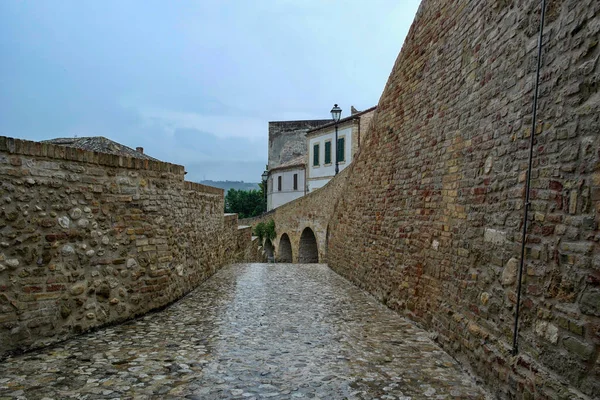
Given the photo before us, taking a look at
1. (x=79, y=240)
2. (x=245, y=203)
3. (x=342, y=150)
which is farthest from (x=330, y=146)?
(x=79, y=240)

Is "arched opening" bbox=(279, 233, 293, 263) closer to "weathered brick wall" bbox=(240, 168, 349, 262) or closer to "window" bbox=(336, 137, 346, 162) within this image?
"weathered brick wall" bbox=(240, 168, 349, 262)

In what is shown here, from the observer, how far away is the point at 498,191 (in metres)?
3.73

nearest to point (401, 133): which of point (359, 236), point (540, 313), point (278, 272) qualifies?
point (359, 236)

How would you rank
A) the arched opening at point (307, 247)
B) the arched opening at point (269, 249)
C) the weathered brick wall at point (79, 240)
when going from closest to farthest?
1. the weathered brick wall at point (79, 240)
2. the arched opening at point (307, 247)
3. the arched opening at point (269, 249)

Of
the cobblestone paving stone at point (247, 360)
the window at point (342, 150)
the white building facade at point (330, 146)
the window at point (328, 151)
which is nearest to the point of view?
the cobblestone paving stone at point (247, 360)

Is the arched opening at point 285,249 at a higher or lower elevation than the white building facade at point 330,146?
lower

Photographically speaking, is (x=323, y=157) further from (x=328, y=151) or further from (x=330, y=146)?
(x=330, y=146)

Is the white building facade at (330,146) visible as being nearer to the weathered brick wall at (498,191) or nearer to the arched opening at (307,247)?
the arched opening at (307,247)

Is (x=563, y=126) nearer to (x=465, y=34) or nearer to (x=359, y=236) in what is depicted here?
(x=465, y=34)

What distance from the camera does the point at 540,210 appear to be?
3.06m

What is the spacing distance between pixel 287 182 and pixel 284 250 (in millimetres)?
12667

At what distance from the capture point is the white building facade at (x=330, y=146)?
84.1ft

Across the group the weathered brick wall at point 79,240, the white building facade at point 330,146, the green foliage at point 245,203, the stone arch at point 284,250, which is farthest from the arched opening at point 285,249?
the green foliage at point 245,203

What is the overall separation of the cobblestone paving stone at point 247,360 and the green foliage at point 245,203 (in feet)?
123
